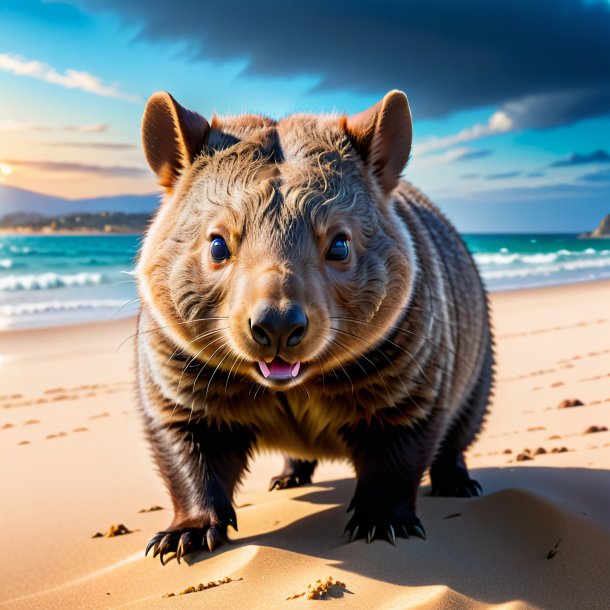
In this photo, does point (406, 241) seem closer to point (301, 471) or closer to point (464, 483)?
→ point (464, 483)

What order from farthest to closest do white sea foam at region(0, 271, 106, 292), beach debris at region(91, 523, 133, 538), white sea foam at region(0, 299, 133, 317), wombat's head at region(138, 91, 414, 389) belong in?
white sea foam at region(0, 271, 106, 292), white sea foam at region(0, 299, 133, 317), beach debris at region(91, 523, 133, 538), wombat's head at region(138, 91, 414, 389)

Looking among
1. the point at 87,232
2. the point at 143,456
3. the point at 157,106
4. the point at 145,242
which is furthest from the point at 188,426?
the point at 87,232

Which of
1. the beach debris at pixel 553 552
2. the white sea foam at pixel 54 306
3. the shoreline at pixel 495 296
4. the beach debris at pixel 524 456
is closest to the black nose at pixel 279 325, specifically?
the beach debris at pixel 553 552

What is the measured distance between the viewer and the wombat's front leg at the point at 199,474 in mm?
3562

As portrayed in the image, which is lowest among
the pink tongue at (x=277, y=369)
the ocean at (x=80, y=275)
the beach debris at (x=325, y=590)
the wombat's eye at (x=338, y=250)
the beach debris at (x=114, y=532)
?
the beach debris at (x=114, y=532)

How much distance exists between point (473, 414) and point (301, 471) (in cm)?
112

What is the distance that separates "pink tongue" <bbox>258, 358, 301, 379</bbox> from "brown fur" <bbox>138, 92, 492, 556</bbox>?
0.13ft

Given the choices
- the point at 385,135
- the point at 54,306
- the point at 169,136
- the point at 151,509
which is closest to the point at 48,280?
the point at 54,306

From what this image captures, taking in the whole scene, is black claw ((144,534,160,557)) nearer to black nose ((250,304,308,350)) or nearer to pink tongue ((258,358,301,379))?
pink tongue ((258,358,301,379))

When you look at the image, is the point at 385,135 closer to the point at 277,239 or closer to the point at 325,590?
the point at 277,239

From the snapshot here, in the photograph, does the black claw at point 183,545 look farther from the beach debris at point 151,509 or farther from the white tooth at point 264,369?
the beach debris at point 151,509

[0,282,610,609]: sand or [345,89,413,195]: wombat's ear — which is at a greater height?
[345,89,413,195]: wombat's ear

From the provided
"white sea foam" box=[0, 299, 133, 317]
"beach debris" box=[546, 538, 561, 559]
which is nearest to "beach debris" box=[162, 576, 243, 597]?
"beach debris" box=[546, 538, 561, 559]

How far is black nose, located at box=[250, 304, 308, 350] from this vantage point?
285 cm
